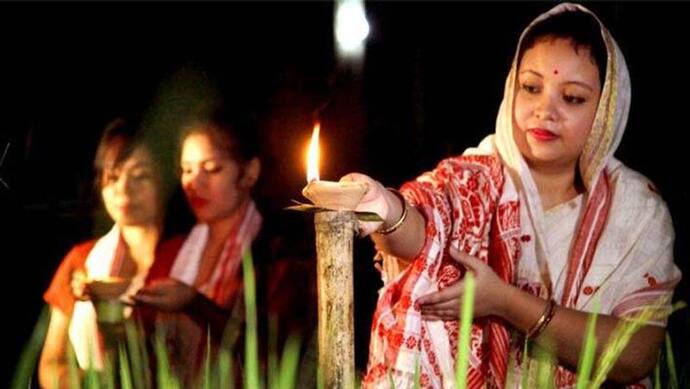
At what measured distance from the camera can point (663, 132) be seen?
5629mm

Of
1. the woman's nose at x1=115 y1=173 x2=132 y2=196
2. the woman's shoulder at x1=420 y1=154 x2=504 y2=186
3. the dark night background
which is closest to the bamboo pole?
the woman's shoulder at x1=420 y1=154 x2=504 y2=186

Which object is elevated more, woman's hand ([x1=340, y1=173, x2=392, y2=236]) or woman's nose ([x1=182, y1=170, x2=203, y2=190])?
woman's nose ([x1=182, y1=170, x2=203, y2=190])

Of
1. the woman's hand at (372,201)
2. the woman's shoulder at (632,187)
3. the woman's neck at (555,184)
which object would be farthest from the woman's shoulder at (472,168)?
the woman's hand at (372,201)

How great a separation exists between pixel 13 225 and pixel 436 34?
6.71ft

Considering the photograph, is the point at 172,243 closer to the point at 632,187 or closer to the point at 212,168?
the point at 212,168

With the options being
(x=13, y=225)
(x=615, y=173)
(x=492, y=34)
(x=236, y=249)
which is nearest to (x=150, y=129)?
(x=236, y=249)

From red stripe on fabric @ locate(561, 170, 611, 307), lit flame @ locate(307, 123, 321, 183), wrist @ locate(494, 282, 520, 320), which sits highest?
lit flame @ locate(307, 123, 321, 183)

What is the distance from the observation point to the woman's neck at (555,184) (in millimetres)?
3658

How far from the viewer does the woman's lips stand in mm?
3529

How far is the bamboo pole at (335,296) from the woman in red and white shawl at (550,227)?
1174 mm

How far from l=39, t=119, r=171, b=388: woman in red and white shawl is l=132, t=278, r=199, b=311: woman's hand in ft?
0.78

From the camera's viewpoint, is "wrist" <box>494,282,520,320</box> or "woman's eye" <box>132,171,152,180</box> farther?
"woman's eye" <box>132,171,152,180</box>

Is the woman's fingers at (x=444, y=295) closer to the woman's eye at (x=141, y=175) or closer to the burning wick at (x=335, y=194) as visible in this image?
the burning wick at (x=335, y=194)

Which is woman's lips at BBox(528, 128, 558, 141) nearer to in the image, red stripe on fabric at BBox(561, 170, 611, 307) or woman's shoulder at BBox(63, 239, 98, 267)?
red stripe on fabric at BBox(561, 170, 611, 307)
